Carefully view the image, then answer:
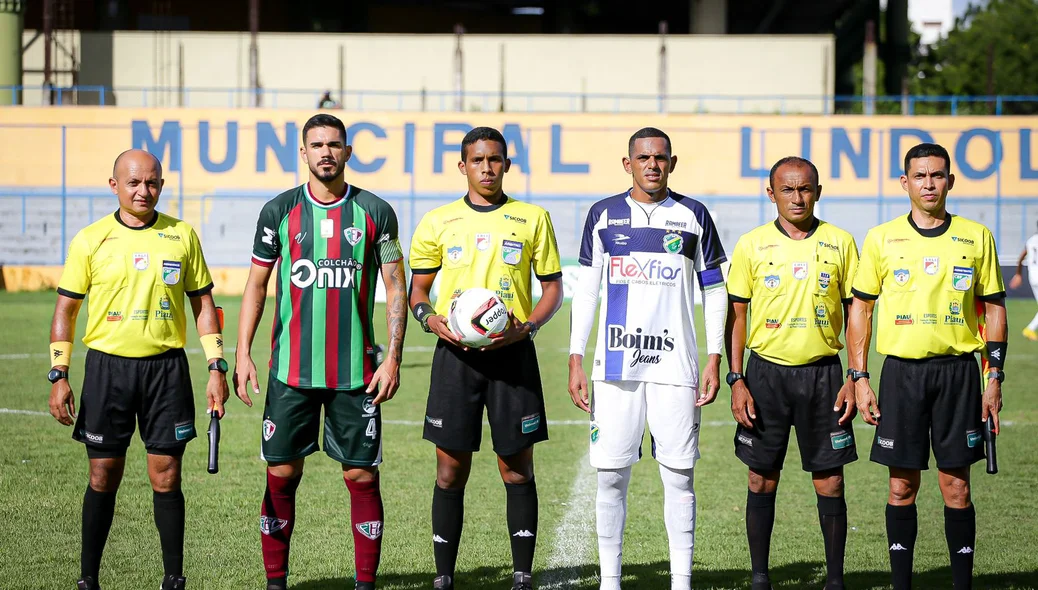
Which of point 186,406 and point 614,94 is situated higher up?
point 614,94

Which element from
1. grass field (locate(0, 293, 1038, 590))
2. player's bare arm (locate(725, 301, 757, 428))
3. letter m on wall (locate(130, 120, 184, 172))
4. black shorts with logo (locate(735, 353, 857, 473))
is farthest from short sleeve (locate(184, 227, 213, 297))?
letter m on wall (locate(130, 120, 184, 172))

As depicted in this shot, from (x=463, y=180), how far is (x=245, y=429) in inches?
894

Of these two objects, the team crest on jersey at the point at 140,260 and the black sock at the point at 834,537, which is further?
the black sock at the point at 834,537

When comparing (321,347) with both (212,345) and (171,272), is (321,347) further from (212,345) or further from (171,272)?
(171,272)

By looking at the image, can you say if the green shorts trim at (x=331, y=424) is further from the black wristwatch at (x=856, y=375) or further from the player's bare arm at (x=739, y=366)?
the black wristwatch at (x=856, y=375)

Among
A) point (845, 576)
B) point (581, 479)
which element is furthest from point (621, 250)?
point (581, 479)

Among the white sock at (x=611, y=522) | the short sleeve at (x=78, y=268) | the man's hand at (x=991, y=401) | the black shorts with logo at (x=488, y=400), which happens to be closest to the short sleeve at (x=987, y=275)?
the man's hand at (x=991, y=401)

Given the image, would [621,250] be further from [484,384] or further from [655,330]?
[484,384]

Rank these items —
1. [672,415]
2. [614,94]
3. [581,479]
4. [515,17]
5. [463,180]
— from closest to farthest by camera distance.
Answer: [672,415] < [581,479] < [463,180] < [614,94] < [515,17]

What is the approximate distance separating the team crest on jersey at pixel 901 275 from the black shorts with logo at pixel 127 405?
3.25 metres

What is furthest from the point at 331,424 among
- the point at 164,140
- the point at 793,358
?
the point at 164,140

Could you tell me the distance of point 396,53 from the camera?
35.2 metres

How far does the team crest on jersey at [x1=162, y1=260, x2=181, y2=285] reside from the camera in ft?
16.9

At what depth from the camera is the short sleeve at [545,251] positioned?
5.45 meters
